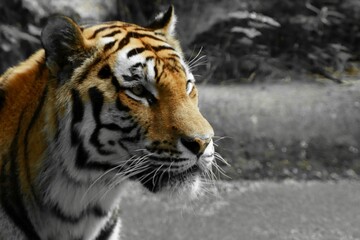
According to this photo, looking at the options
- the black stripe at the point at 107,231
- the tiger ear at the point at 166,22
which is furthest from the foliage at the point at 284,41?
the black stripe at the point at 107,231

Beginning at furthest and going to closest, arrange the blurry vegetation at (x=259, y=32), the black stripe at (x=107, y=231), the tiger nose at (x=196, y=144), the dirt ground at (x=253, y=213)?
the blurry vegetation at (x=259, y=32) < the dirt ground at (x=253, y=213) < the black stripe at (x=107, y=231) < the tiger nose at (x=196, y=144)

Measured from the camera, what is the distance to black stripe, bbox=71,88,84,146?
2156mm

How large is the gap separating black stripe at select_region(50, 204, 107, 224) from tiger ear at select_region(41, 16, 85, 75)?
0.38m

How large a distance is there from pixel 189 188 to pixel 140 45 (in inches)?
16.1

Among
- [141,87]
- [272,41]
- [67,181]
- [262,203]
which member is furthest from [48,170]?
[272,41]

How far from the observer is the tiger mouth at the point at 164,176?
7.17 ft

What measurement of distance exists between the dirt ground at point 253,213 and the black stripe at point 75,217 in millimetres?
1246

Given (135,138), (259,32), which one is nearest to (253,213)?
(259,32)

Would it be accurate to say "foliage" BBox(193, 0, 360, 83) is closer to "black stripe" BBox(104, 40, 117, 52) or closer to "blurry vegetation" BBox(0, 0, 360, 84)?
"blurry vegetation" BBox(0, 0, 360, 84)

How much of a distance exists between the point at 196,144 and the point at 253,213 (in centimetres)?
179

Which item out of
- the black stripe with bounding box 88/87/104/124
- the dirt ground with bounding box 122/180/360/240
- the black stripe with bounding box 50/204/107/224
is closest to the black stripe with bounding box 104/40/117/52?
the black stripe with bounding box 88/87/104/124

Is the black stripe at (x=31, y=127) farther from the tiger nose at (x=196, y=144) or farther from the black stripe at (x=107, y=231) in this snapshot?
the tiger nose at (x=196, y=144)

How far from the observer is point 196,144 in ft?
6.93

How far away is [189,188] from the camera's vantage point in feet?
7.27
